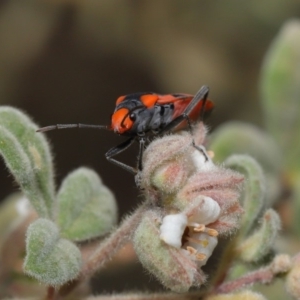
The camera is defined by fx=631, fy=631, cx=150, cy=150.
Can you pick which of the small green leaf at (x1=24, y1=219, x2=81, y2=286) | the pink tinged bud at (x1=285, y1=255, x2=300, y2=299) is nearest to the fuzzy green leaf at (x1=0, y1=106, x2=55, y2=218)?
the small green leaf at (x1=24, y1=219, x2=81, y2=286)

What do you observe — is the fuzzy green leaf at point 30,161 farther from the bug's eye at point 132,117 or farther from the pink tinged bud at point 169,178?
the pink tinged bud at point 169,178

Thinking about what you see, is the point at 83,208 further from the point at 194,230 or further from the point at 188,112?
the point at 194,230

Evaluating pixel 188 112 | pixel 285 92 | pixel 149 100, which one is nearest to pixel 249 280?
pixel 188 112

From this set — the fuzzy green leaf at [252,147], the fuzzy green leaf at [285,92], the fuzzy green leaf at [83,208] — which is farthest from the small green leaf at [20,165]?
the fuzzy green leaf at [285,92]

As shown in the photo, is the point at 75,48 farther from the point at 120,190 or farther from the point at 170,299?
the point at 170,299

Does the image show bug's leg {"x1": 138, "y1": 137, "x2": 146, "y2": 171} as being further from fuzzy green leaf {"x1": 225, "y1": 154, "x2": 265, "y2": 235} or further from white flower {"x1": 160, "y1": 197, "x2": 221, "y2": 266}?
fuzzy green leaf {"x1": 225, "y1": 154, "x2": 265, "y2": 235}

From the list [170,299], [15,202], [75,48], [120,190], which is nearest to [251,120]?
[120,190]
